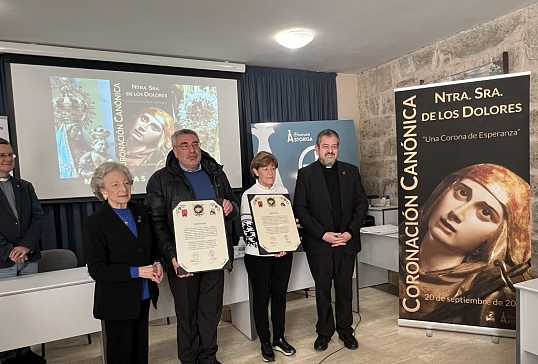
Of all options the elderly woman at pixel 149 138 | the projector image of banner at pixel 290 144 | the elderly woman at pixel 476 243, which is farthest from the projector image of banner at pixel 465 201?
the elderly woman at pixel 149 138

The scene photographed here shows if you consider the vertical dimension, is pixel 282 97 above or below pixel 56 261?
above

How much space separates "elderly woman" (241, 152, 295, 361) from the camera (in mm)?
2641

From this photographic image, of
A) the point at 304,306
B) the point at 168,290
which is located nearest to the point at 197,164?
the point at 168,290

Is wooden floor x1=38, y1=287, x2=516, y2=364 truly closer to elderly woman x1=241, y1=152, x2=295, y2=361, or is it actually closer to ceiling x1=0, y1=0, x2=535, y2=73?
elderly woman x1=241, y1=152, x2=295, y2=361

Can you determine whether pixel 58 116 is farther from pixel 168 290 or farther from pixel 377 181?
pixel 377 181

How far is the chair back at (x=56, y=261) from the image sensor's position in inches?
120

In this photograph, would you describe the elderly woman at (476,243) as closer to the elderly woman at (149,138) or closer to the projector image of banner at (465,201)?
the projector image of banner at (465,201)

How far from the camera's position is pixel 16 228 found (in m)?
2.67

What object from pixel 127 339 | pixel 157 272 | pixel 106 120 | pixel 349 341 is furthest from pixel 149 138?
pixel 349 341

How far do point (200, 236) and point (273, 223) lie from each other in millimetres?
541

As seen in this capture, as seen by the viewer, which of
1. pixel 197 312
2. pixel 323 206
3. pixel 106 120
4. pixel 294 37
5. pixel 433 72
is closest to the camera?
pixel 197 312

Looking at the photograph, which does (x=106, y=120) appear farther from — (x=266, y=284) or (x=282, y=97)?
(x=266, y=284)

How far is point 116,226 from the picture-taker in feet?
6.50

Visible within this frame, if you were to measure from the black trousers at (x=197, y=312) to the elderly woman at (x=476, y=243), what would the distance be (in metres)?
1.59
